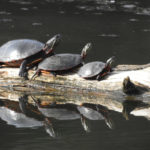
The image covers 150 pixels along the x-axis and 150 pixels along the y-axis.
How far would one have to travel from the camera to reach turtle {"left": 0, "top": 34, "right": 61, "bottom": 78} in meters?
6.98

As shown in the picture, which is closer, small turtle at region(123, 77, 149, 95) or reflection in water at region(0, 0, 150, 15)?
small turtle at region(123, 77, 149, 95)

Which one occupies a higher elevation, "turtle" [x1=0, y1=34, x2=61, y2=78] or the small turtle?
"turtle" [x1=0, y1=34, x2=61, y2=78]

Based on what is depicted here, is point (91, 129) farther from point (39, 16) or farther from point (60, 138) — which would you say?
point (39, 16)

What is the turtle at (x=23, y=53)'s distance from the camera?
698 centimetres

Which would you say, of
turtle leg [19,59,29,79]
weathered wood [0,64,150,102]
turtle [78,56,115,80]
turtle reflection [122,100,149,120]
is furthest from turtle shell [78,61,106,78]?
turtle leg [19,59,29,79]

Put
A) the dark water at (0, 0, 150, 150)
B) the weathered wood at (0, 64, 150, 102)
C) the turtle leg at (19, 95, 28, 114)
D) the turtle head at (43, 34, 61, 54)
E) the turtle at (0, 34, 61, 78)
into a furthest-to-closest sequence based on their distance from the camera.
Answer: the turtle head at (43, 34, 61, 54), the turtle at (0, 34, 61, 78), the weathered wood at (0, 64, 150, 102), the turtle leg at (19, 95, 28, 114), the dark water at (0, 0, 150, 150)

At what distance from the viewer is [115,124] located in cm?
541

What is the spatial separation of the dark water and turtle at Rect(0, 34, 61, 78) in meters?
1.48

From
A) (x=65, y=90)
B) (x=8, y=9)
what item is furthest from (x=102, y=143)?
(x=8, y=9)

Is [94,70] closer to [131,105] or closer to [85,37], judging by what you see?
[131,105]

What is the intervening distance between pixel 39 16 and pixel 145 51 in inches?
202

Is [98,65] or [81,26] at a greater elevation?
[98,65]

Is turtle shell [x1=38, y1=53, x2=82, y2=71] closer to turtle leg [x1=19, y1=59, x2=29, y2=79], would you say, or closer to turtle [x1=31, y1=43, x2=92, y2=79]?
turtle [x1=31, y1=43, x2=92, y2=79]

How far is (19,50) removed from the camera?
7.03m
